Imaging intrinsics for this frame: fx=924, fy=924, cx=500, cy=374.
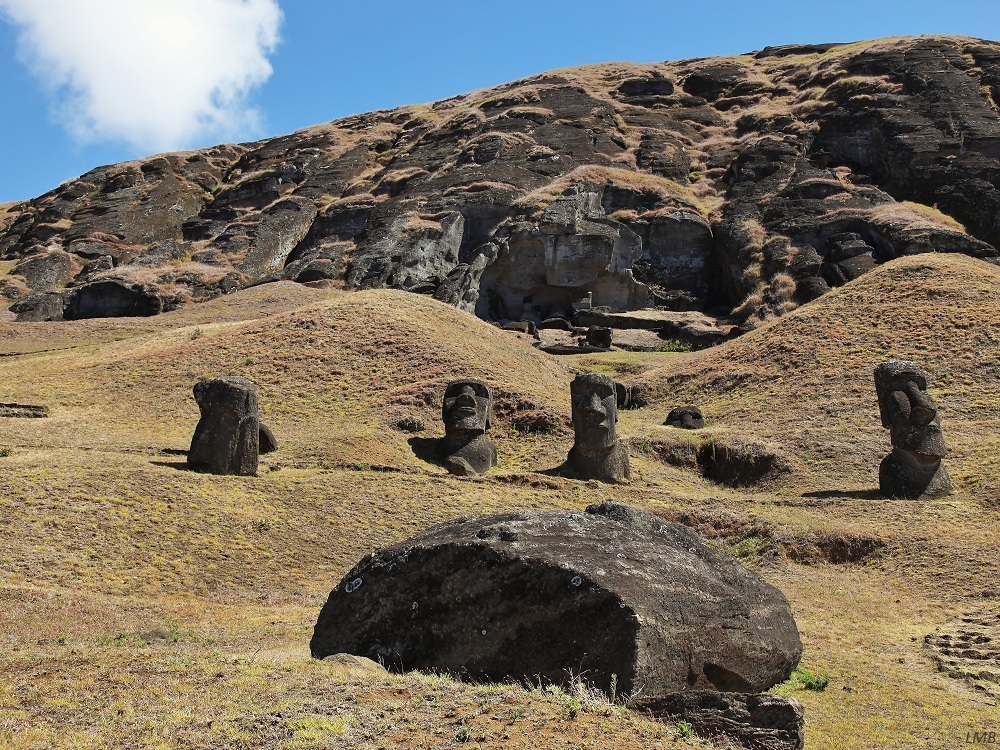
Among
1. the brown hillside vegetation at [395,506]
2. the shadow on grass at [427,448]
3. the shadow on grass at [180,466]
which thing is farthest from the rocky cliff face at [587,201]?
the shadow on grass at [180,466]

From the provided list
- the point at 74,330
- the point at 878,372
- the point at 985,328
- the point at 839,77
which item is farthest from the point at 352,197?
the point at 878,372

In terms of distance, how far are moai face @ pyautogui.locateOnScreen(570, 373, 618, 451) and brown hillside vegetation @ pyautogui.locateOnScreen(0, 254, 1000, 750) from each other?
4.29 ft

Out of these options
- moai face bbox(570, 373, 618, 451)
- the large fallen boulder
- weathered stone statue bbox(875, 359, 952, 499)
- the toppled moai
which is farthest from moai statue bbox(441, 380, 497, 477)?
the large fallen boulder

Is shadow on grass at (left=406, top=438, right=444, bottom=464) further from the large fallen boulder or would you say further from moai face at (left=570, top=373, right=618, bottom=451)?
the large fallen boulder

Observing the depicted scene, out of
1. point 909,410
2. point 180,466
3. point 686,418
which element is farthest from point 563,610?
point 686,418

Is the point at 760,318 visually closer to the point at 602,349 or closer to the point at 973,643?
the point at 602,349

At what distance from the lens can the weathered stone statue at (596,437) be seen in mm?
23734

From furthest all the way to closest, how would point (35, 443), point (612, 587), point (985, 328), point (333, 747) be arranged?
point (985, 328)
point (35, 443)
point (612, 587)
point (333, 747)

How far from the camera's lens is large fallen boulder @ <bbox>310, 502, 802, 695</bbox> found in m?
7.71

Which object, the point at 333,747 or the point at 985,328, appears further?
the point at 985,328

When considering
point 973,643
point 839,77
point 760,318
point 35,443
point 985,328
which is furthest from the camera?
point 839,77

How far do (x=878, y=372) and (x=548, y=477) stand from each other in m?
8.56

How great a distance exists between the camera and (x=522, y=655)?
7949 millimetres

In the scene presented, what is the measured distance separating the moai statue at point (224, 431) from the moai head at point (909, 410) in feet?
48.9
